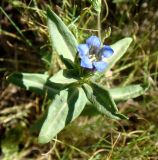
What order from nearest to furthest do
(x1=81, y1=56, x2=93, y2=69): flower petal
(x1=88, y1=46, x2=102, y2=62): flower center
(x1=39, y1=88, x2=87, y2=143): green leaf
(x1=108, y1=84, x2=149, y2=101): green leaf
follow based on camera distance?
(x1=81, y1=56, x2=93, y2=69): flower petal
(x1=88, y1=46, x2=102, y2=62): flower center
(x1=39, y1=88, x2=87, y2=143): green leaf
(x1=108, y1=84, x2=149, y2=101): green leaf

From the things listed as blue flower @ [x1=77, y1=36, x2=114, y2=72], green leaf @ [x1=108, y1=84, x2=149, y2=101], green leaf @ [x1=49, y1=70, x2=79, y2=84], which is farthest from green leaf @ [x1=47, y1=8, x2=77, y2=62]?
green leaf @ [x1=108, y1=84, x2=149, y2=101]

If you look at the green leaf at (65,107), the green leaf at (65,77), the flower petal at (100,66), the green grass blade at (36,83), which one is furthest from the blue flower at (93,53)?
the green grass blade at (36,83)

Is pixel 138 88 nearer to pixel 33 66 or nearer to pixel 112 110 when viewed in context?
pixel 112 110

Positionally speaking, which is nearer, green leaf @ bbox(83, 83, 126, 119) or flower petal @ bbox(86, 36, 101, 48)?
flower petal @ bbox(86, 36, 101, 48)

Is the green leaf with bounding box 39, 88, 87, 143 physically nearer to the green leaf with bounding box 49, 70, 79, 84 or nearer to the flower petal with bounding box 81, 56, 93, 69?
the green leaf with bounding box 49, 70, 79, 84

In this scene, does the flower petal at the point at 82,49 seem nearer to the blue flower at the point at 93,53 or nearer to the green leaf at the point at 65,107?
the blue flower at the point at 93,53

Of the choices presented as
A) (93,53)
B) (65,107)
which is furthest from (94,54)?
(65,107)

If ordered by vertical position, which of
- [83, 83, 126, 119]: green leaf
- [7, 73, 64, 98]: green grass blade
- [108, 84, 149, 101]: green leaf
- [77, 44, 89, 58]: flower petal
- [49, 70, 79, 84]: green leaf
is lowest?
[108, 84, 149, 101]: green leaf

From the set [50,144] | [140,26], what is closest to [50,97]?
[50,144]
